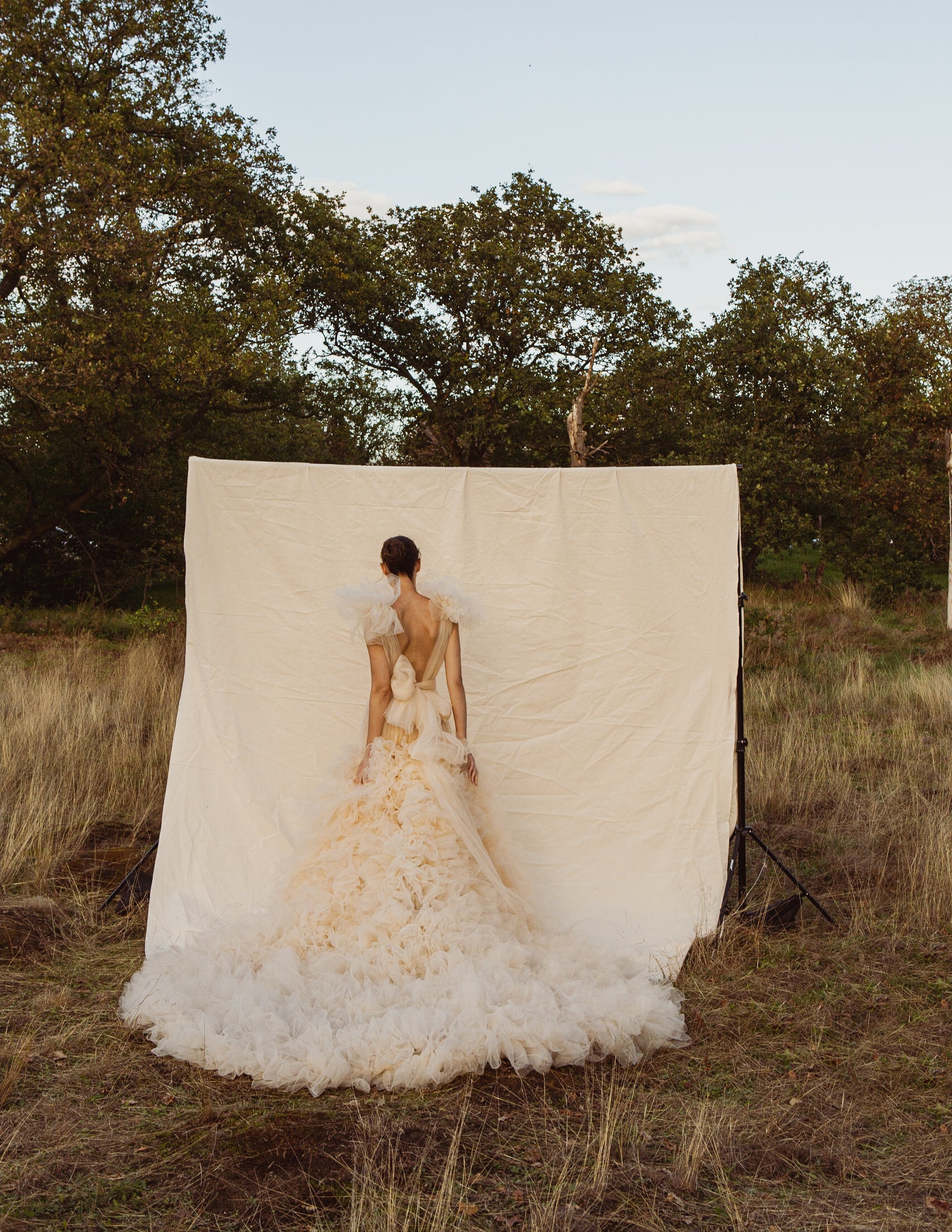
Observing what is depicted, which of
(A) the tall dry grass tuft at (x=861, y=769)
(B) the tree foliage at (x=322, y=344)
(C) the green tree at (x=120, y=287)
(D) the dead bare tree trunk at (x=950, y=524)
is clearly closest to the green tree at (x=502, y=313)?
(B) the tree foliage at (x=322, y=344)

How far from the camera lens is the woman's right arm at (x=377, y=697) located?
141 inches

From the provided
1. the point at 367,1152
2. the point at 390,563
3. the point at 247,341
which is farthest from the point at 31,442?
the point at 367,1152

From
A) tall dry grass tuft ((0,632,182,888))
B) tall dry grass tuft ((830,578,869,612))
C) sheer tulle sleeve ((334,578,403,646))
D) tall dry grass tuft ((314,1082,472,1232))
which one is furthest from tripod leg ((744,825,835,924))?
tall dry grass tuft ((830,578,869,612))

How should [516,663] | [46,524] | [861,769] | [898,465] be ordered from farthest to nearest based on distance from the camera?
[898,465], [46,524], [861,769], [516,663]

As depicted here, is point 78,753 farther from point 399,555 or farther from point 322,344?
point 322,344

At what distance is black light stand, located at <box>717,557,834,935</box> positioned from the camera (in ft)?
13.2

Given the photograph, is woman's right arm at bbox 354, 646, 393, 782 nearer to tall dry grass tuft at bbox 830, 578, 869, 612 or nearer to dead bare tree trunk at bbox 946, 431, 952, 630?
→ dead bare tree trunk at bbox 946, 431, 952, 630

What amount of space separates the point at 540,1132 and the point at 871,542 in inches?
526

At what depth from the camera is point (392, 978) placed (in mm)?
3150

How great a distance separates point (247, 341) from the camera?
10.2 m

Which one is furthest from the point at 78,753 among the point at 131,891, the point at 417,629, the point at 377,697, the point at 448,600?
the point at 448,600

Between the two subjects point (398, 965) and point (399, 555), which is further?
point (399, 555)

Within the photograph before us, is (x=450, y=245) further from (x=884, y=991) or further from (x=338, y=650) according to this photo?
(x=884, y=991)

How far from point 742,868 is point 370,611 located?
2.00 meters
